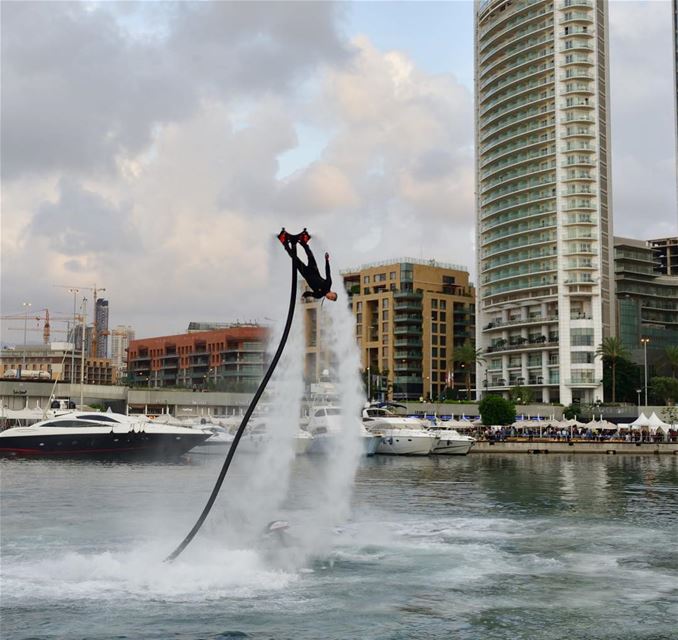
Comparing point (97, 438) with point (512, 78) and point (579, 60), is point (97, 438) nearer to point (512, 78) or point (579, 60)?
point (579, 60)

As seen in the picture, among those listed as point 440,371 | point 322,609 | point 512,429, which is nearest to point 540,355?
point 440,371

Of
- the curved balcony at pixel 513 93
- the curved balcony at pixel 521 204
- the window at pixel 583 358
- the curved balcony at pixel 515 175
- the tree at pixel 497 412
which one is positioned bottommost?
the tree at pixel 497 412

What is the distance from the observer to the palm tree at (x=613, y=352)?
148750 millimetres

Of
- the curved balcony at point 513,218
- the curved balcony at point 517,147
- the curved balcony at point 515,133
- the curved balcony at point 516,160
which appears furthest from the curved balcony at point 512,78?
the curved balcony at point 513,218

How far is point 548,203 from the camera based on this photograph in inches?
6334

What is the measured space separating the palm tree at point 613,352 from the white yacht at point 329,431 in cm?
7393

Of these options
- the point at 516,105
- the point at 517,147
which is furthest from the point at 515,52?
the point at 517,147

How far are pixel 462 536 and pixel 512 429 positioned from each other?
275 ft

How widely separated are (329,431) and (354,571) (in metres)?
13.4

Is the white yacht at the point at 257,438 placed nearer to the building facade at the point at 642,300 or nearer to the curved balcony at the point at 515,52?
the curved balcony at the point at 515,52

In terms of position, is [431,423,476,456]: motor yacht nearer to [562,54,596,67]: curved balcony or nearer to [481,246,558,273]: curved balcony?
[481,246,558,273]: curved balcony

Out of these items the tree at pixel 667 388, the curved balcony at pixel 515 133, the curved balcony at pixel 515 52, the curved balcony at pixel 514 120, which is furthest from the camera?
the curved balcony at pixel 515 52

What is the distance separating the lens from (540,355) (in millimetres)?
161250

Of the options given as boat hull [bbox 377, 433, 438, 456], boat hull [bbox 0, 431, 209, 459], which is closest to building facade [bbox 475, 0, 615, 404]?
boat hull [bbox 377, 433, 438, 456]
